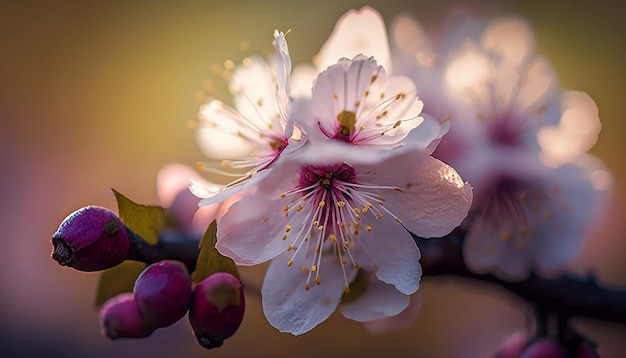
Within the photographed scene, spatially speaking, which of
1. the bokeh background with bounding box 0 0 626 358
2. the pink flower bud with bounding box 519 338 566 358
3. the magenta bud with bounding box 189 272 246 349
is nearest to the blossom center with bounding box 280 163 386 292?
the magenta bud with bounding box 189 272 246 349

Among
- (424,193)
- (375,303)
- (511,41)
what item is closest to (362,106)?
(424,193)

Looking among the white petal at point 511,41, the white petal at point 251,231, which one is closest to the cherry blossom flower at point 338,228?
the white petal at point 251,231

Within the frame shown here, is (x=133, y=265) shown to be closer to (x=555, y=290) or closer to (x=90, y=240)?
(x=90, y=240)

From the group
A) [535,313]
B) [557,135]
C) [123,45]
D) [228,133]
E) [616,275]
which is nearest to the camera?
[228,133]

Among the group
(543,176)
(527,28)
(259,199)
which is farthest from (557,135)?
(259,199)

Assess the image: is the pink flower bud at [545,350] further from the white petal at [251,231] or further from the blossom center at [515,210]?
the white petal at [251,231]

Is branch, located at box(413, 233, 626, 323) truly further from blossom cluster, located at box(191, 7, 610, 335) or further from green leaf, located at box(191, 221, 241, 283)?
green leaf, located at box(191, 221, 241, 283)

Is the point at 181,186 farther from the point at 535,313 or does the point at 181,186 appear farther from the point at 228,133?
the point at 535,313
